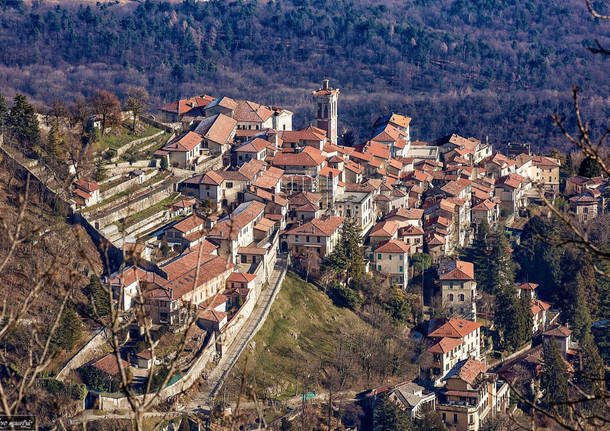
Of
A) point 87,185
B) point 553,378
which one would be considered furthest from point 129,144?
point 553,378

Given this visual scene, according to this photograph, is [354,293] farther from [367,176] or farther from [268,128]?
[268,128]

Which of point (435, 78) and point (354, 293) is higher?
point (354, 293)

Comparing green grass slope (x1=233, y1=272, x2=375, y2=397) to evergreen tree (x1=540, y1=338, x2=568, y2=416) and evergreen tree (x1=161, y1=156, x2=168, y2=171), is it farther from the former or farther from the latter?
evergreen tree (x1=161, y1=156, x2=168, y2=171)

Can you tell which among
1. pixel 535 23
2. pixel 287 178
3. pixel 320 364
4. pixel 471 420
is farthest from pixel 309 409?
pixel 535 23

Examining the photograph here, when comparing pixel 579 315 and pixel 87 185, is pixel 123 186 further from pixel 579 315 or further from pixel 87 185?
pixel 579 315

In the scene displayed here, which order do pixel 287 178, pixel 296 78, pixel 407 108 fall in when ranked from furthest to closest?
pixel 296 78 → pixel 407 108 → pixel 287 178

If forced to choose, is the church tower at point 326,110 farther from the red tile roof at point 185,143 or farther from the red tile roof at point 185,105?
the red tile roof at point 185,143
